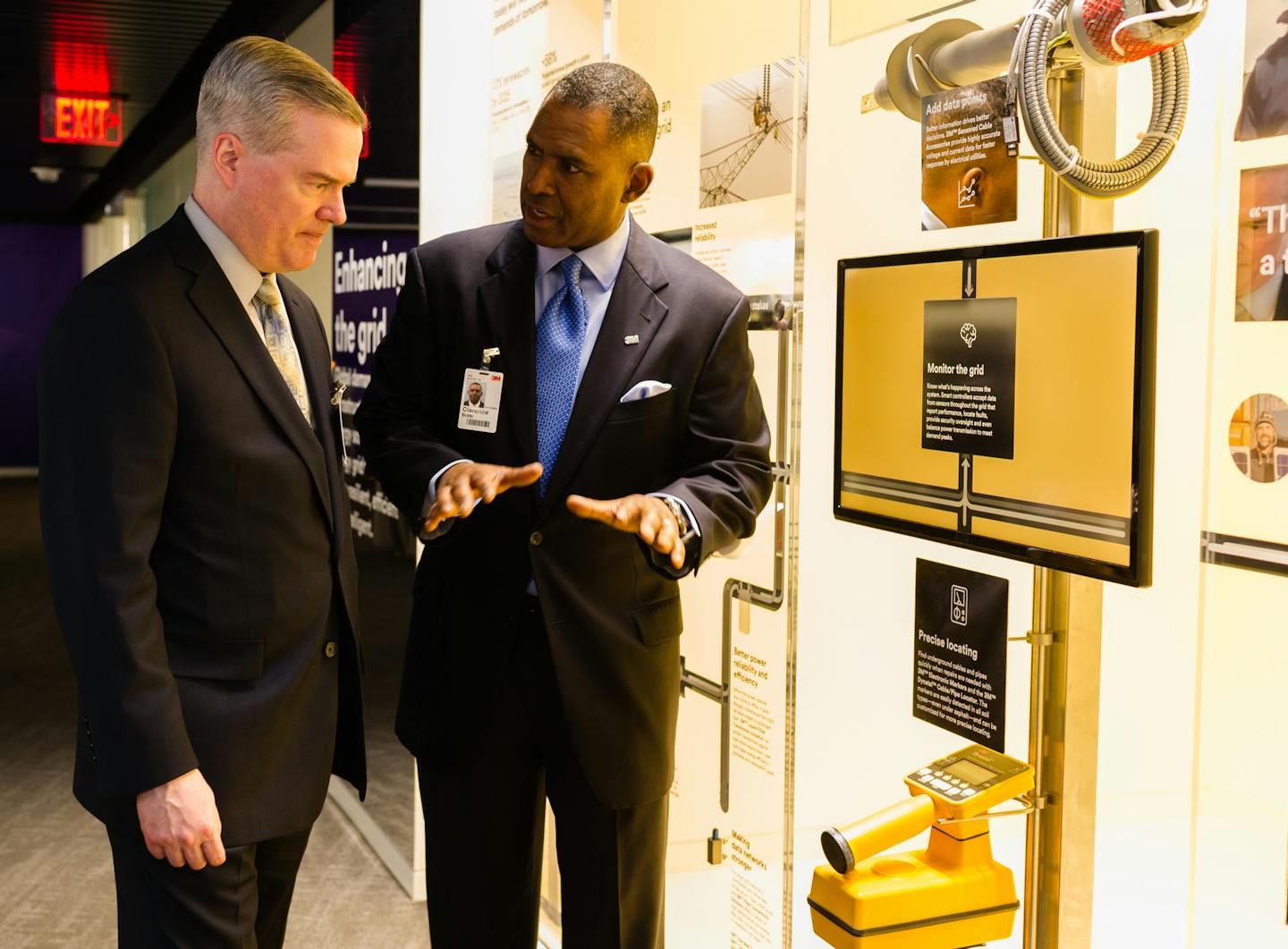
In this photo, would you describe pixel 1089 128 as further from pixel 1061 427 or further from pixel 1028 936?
pixel 1028 936

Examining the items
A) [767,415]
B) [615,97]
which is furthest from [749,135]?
[767,415]

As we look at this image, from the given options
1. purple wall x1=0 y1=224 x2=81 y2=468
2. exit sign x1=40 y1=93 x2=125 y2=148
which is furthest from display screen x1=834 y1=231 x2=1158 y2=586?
purple wall x1=0 y1=224 x2=81 y2=468

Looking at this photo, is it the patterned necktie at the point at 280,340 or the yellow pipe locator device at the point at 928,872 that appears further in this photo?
the patterned necktie at the point at 280,340

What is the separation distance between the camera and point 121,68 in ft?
28.2

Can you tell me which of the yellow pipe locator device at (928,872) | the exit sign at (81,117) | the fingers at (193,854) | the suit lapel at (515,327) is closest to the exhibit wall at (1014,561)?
the yellow pipe locator device at (928,872)

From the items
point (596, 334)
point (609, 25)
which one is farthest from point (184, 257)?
point (609, 25)

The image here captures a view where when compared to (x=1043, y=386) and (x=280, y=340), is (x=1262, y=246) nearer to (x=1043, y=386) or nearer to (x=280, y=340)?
(x=1043, y=386)

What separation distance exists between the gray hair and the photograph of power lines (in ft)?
2.46

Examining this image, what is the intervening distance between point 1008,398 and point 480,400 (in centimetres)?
81

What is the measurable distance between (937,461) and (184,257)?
3.41ft

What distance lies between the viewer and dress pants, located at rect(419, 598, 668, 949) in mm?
1921

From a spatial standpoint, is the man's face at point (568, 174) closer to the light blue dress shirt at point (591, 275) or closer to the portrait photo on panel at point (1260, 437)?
the light blue dress shirt at point (591, 275)

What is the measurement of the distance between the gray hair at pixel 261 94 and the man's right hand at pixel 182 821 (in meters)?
0.84

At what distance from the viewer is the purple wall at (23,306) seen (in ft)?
66.1
